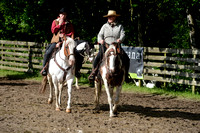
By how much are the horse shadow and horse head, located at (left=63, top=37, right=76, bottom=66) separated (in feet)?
6.64

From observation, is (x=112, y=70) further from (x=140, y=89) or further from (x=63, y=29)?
(x=140, y=89)

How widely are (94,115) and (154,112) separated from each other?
6.43ft

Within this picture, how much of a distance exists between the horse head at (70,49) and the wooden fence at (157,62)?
20.8 ft

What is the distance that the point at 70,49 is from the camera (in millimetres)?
9547

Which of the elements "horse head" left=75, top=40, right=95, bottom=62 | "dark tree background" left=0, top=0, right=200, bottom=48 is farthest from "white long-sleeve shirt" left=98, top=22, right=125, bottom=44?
"dark tree background" left=0, top=0, right=200, bottom=48

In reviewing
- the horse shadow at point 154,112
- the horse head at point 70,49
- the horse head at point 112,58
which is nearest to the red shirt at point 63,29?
the horse head at point 70,49

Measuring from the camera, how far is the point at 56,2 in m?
19.9

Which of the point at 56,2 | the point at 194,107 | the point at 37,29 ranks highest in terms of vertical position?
the point at 56,2

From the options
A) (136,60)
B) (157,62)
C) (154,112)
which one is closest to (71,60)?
(154,112)

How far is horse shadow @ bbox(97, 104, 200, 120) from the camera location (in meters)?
9.78

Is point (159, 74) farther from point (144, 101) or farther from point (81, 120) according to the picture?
point (81, 120)

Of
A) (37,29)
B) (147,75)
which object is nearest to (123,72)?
(147,75)

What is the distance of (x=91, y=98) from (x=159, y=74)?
4.60 m

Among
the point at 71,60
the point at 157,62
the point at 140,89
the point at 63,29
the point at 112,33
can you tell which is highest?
the point at 63,29
